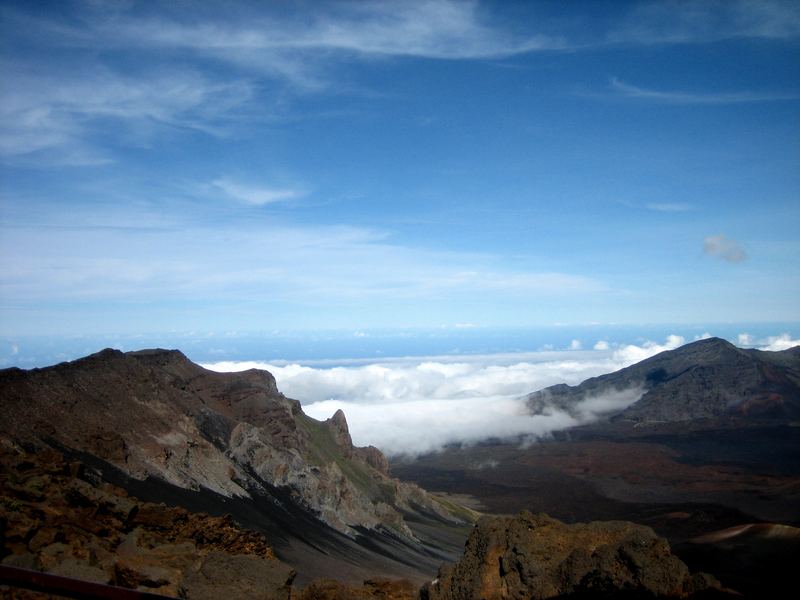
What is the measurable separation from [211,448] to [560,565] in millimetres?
35072

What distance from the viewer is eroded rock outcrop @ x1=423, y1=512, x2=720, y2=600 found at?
1323 cm

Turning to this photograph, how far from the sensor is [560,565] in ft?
49.9

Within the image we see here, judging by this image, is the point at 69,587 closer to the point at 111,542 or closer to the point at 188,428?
the point at 111,542

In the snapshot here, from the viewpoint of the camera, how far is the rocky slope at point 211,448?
116ft

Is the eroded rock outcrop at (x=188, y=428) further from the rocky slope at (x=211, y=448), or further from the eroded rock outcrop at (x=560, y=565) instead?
the eroded rock outcrop at (x=560, y=565)

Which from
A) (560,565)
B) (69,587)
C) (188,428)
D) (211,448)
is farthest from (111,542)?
(188,428)

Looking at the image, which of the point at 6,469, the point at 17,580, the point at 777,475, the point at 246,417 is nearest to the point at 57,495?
the point at 6,469

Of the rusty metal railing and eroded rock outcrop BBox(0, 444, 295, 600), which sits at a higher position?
the rusty metal railing

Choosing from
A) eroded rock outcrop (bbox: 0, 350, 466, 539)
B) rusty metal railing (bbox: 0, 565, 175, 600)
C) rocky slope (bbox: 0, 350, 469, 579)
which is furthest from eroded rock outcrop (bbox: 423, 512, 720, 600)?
eroded rock outcrop (bbox: 0, 350, 466, 539)

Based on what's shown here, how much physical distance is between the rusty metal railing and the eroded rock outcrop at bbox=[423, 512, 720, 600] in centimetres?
1090

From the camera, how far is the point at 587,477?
445 ft

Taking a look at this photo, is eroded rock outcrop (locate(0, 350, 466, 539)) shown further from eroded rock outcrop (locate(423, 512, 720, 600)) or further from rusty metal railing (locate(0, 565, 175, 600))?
rusty metal railing (locate(0, 565, 175, 600))

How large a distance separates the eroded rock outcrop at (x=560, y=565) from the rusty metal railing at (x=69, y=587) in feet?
35.8

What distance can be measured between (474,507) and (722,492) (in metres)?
39.7
